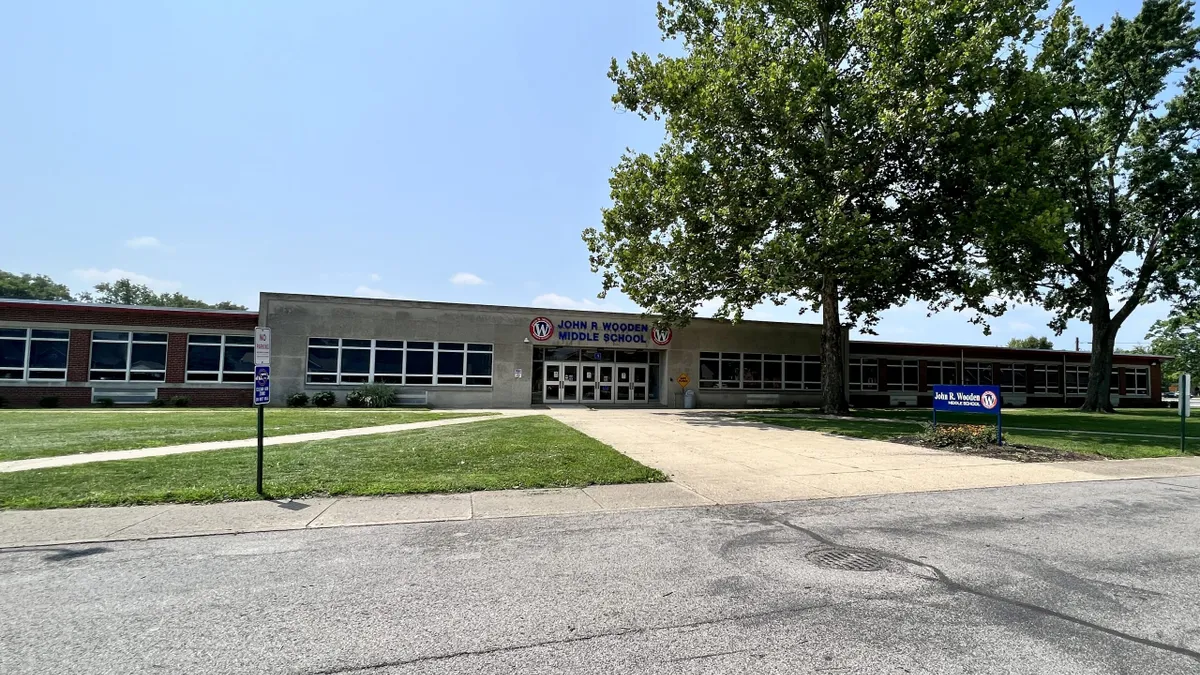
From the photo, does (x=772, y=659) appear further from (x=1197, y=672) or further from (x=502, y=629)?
(x=1197, y=672)

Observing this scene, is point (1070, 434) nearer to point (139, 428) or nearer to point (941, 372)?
point (941, 372)

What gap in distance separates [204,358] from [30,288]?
75.6 m

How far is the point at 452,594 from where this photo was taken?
4398mm

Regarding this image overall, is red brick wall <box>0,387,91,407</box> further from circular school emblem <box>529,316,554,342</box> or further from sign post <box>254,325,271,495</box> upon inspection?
sign post <box>254,325,271,495</box>

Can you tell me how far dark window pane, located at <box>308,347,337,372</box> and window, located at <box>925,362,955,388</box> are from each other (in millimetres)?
34830

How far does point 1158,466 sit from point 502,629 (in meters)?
14.2

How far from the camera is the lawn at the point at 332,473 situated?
293 inches

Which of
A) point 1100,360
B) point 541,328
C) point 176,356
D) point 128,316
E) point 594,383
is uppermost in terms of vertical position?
point 541,328

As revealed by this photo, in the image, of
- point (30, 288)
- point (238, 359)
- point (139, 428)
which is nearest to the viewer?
point (139, 428)

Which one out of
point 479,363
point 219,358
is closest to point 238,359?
point 219,358

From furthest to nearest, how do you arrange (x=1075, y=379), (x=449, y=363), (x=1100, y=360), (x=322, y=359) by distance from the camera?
(x=1075, y=379)
(x=1100, y=360)
(x=449, y=363)
(x=322, y=359)

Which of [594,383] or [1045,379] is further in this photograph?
[1045,379]

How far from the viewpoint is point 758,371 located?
32281mm

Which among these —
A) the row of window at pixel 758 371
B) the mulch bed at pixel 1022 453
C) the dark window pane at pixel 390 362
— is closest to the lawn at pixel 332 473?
the mulch bed at pixel 1022 453
